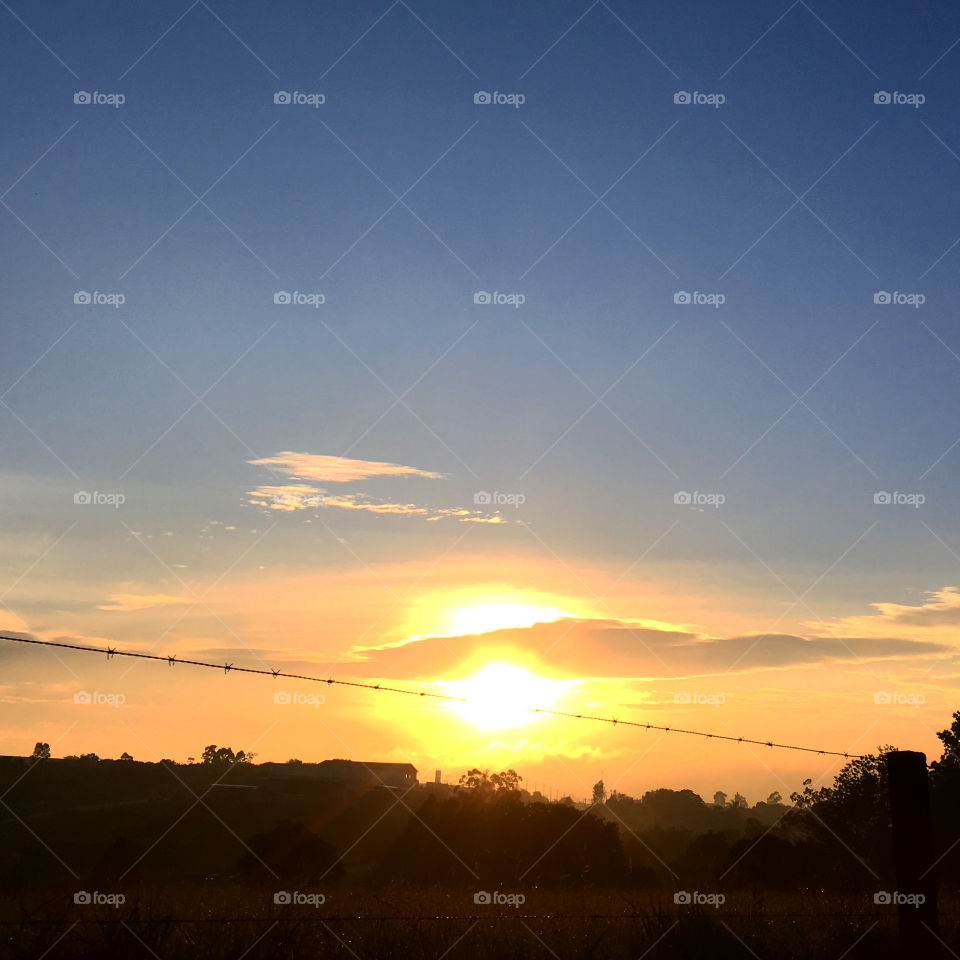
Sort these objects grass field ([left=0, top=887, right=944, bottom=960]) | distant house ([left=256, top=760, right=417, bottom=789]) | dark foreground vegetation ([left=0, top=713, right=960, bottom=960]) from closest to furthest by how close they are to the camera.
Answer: grass field ([left=0, top=887, right=944, bottom=960])
dark foreground vegetation ([left=0, top=713, right=960, bottom=960])
distant house ([left=256, top=760, right=417, bottom=789])

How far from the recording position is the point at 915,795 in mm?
8797

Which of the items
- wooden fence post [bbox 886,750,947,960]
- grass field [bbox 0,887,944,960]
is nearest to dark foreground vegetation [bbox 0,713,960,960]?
grass field [bbox 0,887,944,960]

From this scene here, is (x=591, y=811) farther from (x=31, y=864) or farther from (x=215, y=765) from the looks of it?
(x=215, y=765)

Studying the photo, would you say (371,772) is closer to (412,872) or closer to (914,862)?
(412,872)

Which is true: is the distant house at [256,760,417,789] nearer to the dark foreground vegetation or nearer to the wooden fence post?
the dark foreground vegetation

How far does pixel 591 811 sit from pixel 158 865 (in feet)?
70.3

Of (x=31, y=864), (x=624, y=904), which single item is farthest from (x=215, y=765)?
(x=624, y=904)

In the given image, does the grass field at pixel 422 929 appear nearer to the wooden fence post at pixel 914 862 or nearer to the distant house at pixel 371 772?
the wooden fence post at pixel 914 862

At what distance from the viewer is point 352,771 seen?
369 ft

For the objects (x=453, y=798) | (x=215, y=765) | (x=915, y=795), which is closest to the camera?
(x=915, y=795)

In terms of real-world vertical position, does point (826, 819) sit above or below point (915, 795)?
below

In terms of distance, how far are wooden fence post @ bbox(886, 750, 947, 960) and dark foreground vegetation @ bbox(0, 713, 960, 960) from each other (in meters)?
2.44

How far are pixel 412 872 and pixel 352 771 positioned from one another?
260 ft

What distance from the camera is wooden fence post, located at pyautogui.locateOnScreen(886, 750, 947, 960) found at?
28.6 ft
